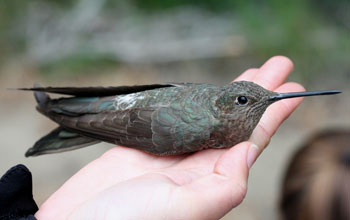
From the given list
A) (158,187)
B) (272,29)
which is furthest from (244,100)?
(272,29)

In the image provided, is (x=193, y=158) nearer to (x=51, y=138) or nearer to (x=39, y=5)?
(x=51, y=138)

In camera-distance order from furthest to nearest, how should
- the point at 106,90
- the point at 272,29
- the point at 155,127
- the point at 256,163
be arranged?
1. the point at 272,29
2. the point at 256,163
3. the point at 106,90
4. the point at 155,127

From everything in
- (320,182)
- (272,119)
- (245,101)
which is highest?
(245,101)

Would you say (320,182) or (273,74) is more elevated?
(273,74)

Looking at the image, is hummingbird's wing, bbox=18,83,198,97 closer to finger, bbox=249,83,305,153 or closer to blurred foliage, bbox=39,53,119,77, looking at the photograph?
finger, bbox=249,83,305,153

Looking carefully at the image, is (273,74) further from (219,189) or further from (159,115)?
(219,189)

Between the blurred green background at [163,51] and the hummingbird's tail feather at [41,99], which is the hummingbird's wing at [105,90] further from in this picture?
the blurred green background at [163,51]

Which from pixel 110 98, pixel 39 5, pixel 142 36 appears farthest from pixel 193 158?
pixel 39 5
